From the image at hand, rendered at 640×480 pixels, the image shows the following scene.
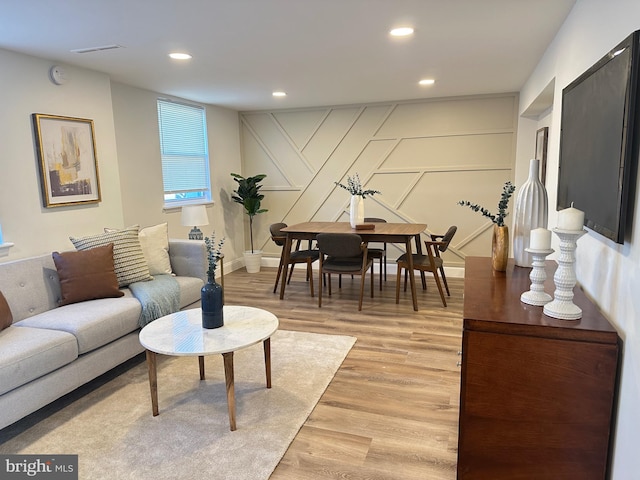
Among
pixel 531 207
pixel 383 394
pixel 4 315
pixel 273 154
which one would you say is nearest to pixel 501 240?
pixel 531 207

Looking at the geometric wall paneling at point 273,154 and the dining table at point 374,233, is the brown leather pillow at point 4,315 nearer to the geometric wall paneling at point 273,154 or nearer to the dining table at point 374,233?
the dining table at point 374,233

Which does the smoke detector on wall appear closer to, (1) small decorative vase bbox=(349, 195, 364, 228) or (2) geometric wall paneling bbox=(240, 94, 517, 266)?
(1) small decorative vase bbox=(349, 195, 364, 228)

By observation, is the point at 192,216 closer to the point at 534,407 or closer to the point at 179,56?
the point at 179,56

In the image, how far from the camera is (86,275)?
300 cm

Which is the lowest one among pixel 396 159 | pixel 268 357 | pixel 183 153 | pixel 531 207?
pixel 268 357

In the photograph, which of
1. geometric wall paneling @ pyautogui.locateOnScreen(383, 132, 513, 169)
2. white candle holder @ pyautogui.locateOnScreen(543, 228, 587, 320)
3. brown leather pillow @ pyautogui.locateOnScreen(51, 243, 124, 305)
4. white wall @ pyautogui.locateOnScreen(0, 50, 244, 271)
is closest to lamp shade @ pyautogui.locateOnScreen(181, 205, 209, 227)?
white wall @ pyautogui.locateOnScreen(0, 50, 244, 271)

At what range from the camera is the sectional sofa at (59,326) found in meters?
2.18

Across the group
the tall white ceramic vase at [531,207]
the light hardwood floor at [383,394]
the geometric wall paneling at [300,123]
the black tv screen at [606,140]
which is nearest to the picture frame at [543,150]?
the light hardwood floor at [383,394]

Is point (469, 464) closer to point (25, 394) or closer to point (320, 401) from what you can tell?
point (320, 401)

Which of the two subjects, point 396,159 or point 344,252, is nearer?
point 344,252

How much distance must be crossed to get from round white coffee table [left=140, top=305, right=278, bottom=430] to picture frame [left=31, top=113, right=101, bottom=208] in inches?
65.1

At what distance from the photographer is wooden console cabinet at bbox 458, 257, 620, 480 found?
1440 mm

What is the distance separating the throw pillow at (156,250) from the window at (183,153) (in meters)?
1.36

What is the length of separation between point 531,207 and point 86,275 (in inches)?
115
